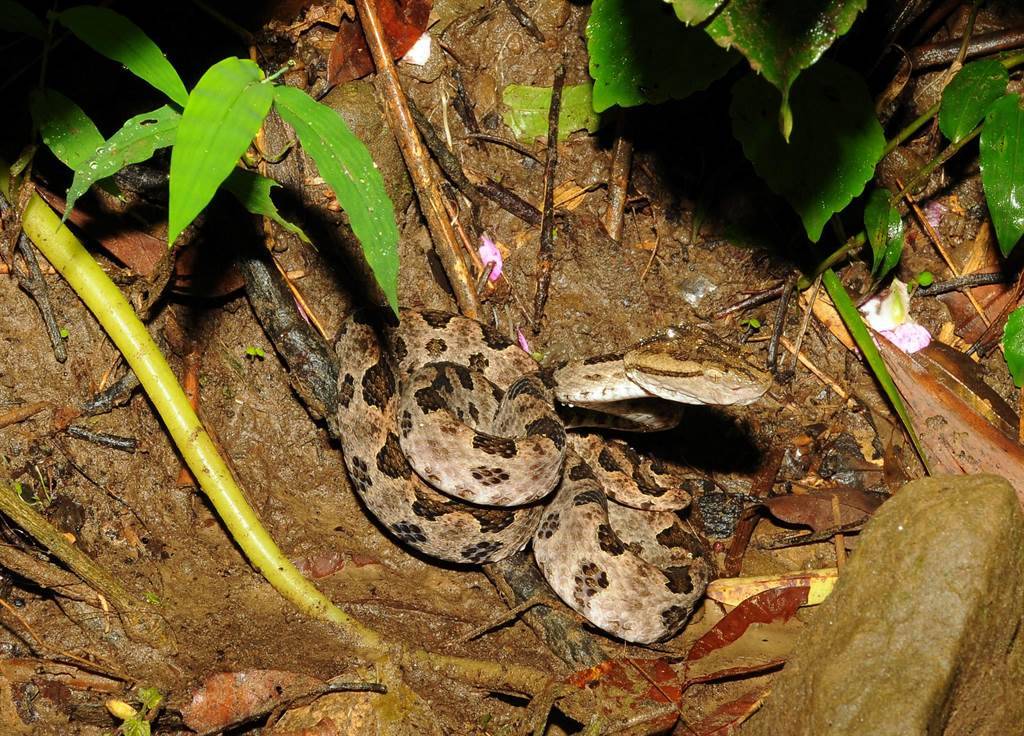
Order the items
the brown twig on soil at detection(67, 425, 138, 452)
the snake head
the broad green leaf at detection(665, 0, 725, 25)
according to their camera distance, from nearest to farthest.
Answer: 1. the broad green leaf at detection(665, 0, 725, 25)
2. the brown twig on soil at detection(67, 425, 138, 452)
3. the snake head

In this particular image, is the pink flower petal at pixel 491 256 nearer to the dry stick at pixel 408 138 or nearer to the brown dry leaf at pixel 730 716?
the dry stick at pixel 408 138

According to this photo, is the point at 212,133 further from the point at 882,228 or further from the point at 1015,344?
the point at 1015,344

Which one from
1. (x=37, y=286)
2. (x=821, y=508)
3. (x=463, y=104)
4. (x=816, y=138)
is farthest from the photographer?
(x=463, y=104)

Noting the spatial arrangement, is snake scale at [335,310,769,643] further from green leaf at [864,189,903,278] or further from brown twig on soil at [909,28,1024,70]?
brown twig on soil at [909,28,1024,70]

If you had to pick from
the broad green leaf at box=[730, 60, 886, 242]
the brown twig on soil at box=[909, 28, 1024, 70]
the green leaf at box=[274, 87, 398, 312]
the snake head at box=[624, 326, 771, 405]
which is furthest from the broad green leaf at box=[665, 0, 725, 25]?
the brown twig on soil at box=[909, 28, 1024, 70]

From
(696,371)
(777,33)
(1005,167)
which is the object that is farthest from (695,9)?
(1005,167)

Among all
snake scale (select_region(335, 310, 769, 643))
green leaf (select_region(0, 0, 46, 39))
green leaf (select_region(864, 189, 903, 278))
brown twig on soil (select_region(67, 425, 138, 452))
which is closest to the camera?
green leaf (select_region(0, 0, 46, 39))

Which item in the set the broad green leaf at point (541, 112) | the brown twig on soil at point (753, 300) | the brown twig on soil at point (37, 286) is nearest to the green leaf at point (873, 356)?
the brown twig on soil at point (753, 300)

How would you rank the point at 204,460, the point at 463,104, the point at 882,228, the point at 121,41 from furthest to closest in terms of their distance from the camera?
the point at 463,104 < the point at 882,228 < the point at 204,460 < the point at 121,41
